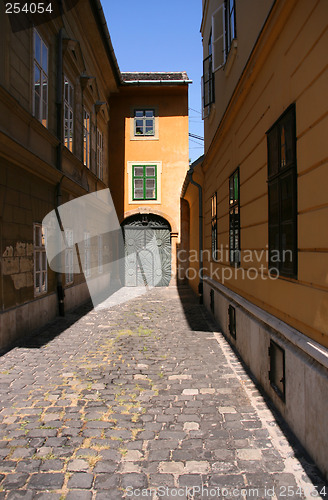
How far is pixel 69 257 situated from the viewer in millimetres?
10555

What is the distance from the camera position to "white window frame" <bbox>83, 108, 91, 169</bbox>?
12.4 m

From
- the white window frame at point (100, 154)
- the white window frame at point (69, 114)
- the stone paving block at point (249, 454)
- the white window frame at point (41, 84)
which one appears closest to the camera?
the stone paving block at point (249, 454)

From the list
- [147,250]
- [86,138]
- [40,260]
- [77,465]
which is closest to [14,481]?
[77,465]

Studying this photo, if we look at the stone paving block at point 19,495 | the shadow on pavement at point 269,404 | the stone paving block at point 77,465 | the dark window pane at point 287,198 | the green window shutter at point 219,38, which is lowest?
the stone paving block at point 19,495

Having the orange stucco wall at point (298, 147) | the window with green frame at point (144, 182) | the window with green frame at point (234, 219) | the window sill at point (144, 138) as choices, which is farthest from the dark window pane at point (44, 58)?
the window sill at point (144, 138)

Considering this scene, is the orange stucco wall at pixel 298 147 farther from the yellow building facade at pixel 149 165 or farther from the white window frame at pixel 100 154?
the yellow building facade at pixel 149 165

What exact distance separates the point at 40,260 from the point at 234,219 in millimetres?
4353

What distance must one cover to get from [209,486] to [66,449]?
1.23 metres

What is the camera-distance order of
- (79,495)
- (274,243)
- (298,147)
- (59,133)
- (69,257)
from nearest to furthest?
(79,495), (298,147), (274,243), (59,133), (69,257)

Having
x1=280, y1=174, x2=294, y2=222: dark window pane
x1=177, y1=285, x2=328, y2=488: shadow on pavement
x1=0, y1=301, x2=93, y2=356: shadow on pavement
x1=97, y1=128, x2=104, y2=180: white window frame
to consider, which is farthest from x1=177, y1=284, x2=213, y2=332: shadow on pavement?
x1=97, y1=128, x2=104, y2=180: white window frame

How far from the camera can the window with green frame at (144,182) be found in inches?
695

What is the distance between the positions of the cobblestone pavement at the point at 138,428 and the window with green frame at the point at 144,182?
39.1ft

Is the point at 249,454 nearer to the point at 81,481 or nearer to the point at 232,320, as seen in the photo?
the point at 81,481

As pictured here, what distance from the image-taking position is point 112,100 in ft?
58.3
